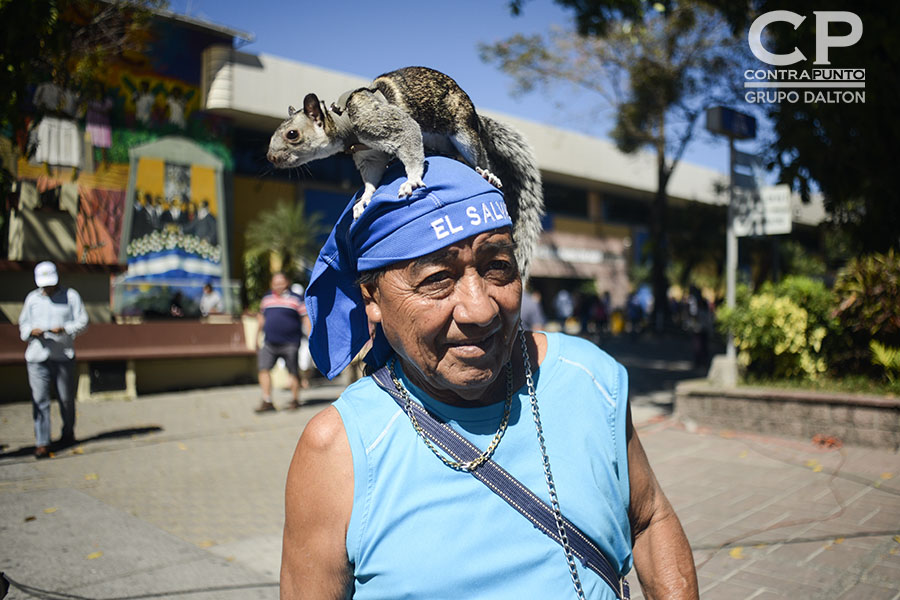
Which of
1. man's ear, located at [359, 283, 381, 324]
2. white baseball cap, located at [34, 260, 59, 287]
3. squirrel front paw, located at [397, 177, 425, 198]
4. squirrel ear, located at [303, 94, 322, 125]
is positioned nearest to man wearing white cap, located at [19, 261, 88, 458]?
white baseball cap, located at [34, 260, 59, 287]

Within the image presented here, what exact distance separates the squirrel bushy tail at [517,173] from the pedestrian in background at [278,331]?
8135 mm

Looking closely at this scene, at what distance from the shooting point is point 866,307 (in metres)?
7.97

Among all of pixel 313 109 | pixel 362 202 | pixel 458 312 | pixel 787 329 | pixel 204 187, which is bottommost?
pixel 787 329

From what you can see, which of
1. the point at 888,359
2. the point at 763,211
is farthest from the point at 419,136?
the point at 763,211

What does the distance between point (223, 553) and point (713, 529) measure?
3345 mm

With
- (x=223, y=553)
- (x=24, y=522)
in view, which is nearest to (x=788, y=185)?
(x=223, y=553)

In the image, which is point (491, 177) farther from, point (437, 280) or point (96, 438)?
point (96, 438)

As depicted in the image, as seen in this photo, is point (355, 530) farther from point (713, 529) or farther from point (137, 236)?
point (137, 236)

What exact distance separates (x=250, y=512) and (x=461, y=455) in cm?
456

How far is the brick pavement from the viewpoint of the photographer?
406cm

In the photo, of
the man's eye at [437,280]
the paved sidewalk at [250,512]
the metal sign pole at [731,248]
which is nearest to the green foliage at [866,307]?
the metal sign pole at [731,248]

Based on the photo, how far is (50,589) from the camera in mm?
3824

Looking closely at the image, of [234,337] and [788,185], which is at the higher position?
[788,185]

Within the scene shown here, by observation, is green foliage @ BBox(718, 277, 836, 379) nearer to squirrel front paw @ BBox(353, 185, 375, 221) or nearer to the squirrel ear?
the squirrel ear
